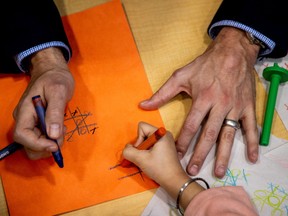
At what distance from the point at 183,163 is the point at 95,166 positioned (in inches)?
8.2

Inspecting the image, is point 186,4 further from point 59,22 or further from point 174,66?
point 59,22

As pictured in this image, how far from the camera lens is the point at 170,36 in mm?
988

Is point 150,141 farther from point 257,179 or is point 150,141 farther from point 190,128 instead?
point 257,179

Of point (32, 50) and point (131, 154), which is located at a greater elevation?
point (32, 50)

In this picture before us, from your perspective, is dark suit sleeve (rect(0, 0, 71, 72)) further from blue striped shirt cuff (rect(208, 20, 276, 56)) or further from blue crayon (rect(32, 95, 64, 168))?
blue striped shirt cuff (rect(208, 20, 276, 56))

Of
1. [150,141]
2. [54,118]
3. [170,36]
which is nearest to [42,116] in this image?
[54,118]

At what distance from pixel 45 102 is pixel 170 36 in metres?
0.41

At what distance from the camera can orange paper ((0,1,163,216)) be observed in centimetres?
78

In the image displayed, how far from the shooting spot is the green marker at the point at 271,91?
0.84 metres

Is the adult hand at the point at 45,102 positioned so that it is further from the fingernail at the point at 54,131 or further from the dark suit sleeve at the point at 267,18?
the dark suit sleeve at the point at 267,18

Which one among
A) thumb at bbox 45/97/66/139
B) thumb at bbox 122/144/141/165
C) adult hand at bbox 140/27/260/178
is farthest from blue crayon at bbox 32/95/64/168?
adult hand at bbox 140/27/260/178

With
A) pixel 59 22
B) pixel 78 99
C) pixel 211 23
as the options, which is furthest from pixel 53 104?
pixel 211 23

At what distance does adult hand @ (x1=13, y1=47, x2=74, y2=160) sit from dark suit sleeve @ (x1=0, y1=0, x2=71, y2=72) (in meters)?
0.04

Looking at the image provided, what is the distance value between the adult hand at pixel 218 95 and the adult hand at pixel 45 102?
0.21 m
